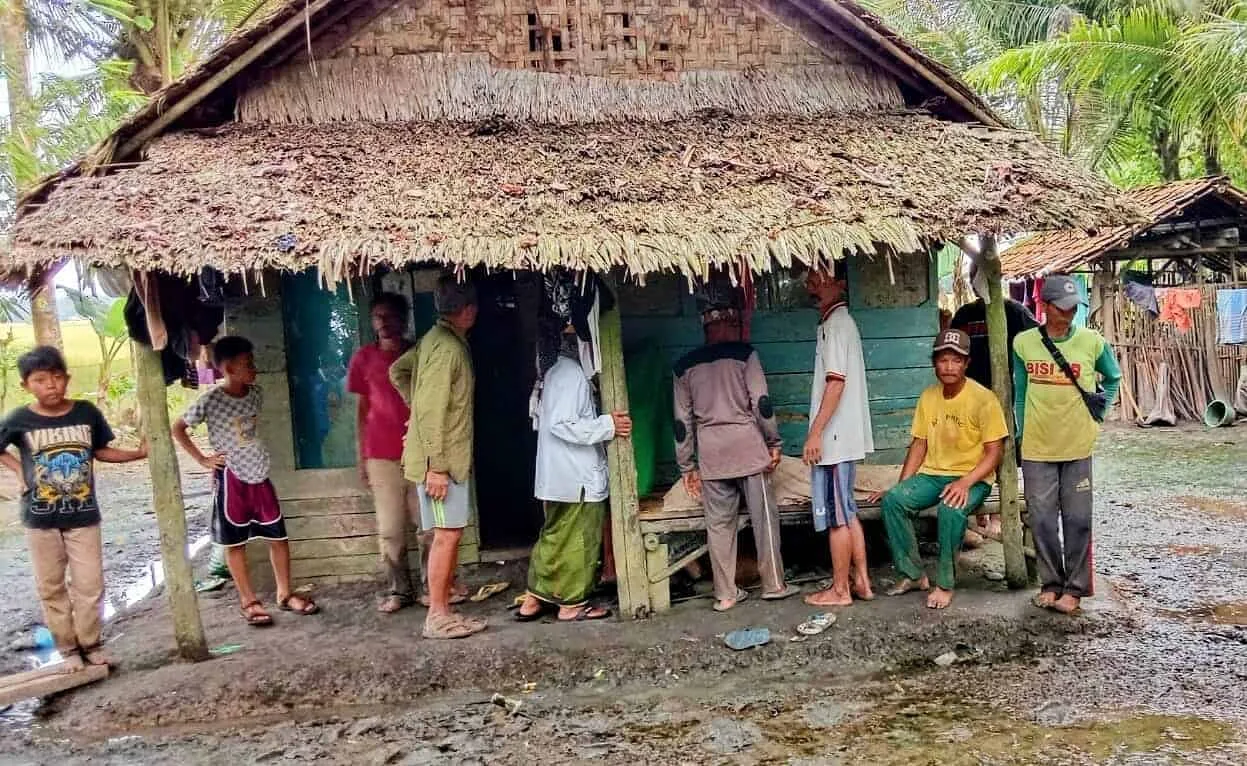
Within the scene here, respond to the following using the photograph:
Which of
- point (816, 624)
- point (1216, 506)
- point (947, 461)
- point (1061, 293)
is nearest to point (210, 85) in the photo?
point (816, 624)

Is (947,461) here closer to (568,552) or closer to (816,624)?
(816,624)

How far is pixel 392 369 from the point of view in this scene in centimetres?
539

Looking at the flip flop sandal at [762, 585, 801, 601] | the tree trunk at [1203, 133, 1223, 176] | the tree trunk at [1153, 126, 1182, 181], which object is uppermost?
the tree trunk at [1153, 126, 1182, 181]

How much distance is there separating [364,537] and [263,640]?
3.45 ft

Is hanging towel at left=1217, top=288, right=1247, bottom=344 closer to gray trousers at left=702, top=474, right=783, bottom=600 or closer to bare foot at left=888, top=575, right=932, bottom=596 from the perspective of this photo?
bare foot at left=888, top=575, right=932, bottom=596

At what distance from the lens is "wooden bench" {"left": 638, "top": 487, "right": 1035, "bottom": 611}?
5367 mm

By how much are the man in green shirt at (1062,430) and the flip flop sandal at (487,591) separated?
3.22m

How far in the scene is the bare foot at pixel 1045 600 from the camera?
5.17m

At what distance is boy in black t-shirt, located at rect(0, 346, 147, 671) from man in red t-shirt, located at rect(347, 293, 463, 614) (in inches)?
57.7

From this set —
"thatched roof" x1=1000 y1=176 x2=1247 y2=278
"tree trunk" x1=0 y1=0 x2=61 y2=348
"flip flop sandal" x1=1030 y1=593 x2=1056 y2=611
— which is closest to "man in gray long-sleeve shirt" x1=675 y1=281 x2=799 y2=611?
"flip flop sandal" x1=1030 y1=593 x2=1056 y2=611

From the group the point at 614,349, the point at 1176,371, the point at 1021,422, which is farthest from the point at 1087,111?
the point at 614,349

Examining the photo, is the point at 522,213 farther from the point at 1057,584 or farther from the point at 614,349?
the point at 1057,584

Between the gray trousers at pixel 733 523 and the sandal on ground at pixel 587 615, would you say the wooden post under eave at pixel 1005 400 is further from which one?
the sandal on ground at pixel 587 615

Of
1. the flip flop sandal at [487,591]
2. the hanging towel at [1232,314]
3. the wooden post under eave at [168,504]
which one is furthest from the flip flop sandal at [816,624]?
the hanging towel at [1232,314]
